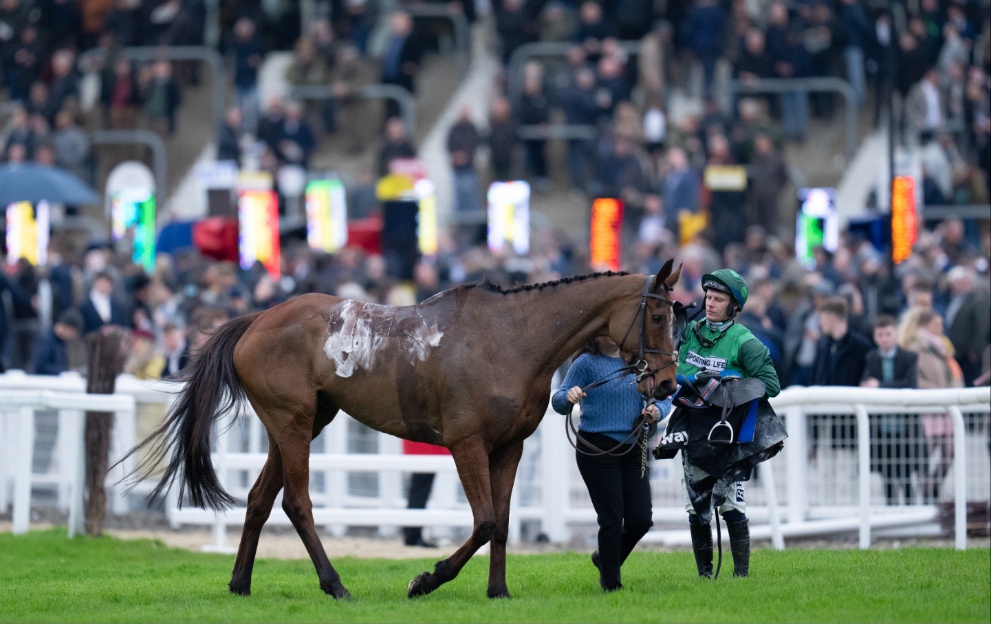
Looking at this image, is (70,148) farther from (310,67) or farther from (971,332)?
(971,332)

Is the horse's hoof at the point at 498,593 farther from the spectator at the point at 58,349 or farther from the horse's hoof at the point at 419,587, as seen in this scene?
the spectator at the point at 58,349

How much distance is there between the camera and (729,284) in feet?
28.2

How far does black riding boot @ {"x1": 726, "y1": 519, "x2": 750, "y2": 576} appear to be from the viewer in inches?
347

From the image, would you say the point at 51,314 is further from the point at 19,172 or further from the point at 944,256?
the point at 944,256

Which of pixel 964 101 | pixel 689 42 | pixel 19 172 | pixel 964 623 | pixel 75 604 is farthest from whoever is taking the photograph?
A: pixel 689 42

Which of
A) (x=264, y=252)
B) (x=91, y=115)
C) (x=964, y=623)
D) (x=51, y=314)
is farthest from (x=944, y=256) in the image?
(x=91, y=115)

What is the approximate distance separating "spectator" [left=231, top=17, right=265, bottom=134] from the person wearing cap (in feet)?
58.8

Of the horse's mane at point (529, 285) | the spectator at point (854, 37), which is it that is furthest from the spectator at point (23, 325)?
the spectator at point (854, 37)

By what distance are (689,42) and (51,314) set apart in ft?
35.9

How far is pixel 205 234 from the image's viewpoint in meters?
20.3

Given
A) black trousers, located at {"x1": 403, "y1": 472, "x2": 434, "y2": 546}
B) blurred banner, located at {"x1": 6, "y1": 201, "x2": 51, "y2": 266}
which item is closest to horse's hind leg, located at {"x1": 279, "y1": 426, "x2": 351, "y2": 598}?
black trousers, located at {"x1": 403, "y1": 472, "x2": 434, "y2": 546}

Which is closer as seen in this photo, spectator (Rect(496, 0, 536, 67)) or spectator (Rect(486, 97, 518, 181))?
spectator (Rect(486, 97, 518, 181))

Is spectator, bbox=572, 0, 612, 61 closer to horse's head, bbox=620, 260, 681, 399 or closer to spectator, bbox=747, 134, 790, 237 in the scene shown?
spectator, bbox=747, 134, 790, 237

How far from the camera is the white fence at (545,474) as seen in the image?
10.9 meters
